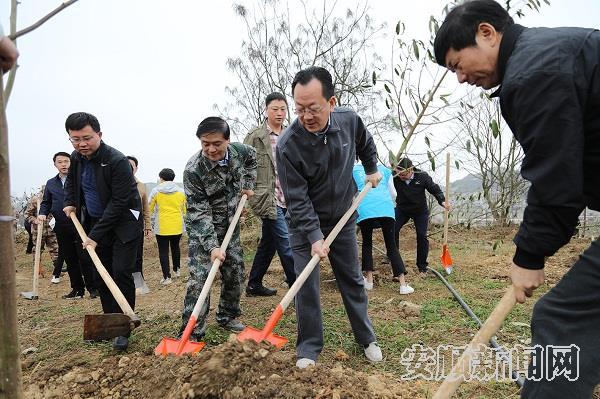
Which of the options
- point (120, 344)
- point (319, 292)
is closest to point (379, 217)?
point (319, 292)

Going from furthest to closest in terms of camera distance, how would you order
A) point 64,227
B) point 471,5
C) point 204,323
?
1. point 64,227
2. point 204,323
3. point 471,5

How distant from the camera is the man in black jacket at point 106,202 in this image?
3.49 meters

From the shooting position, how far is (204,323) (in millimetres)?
3439

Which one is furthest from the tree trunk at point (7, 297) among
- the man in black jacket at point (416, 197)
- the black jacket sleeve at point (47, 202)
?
the black jacket sleeve at point (47, 202)

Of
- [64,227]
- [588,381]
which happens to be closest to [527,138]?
[588,381]

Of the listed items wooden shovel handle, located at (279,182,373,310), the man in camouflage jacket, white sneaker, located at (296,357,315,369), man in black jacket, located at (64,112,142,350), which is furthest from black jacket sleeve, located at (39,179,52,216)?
white sneaker, located at (296,357,315,369)

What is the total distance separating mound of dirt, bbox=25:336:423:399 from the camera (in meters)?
2.21

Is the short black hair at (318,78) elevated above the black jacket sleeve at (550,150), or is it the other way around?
the short black hair at (318,78)

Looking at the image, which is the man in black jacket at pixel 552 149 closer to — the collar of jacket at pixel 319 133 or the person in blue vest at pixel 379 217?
the collar of jacket at pixel 319 133

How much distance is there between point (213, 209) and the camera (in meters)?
3.61

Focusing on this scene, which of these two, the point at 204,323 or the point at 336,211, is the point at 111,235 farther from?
the point at 336,211

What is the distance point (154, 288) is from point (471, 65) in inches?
222

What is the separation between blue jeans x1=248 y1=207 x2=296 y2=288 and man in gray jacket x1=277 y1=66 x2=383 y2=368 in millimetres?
1487
